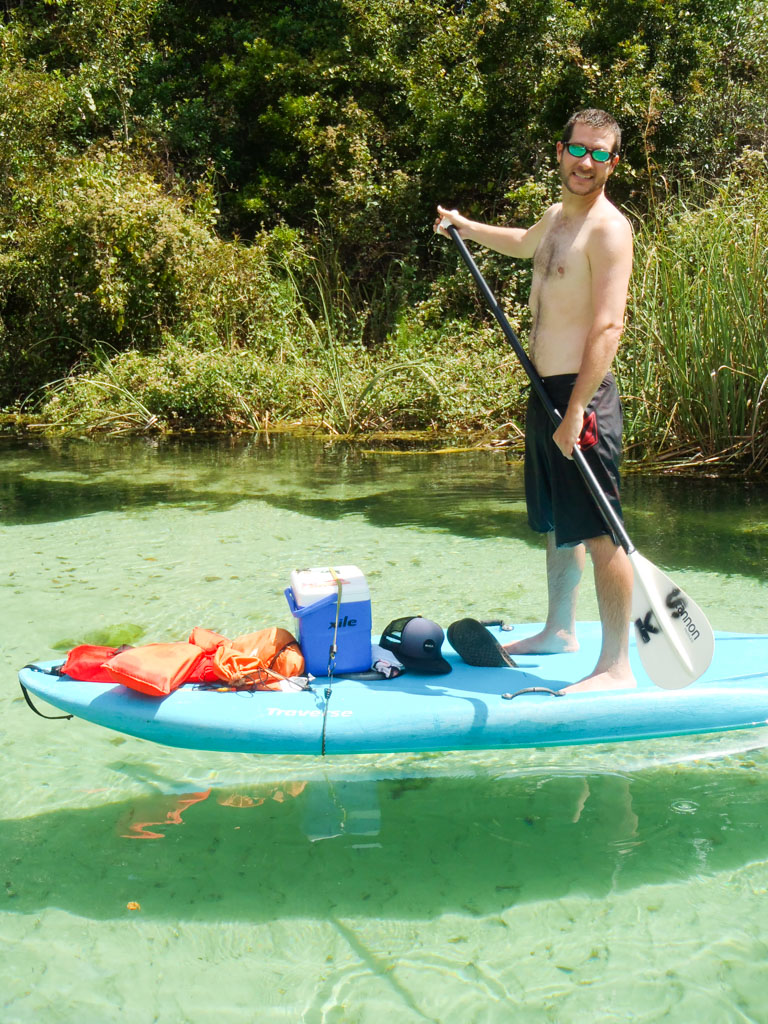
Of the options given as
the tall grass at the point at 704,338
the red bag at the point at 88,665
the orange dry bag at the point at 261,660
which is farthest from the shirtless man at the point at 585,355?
the tall grass at the point at 704,338

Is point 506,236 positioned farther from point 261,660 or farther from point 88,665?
point 88,665

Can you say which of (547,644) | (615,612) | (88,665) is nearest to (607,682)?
(615,612)

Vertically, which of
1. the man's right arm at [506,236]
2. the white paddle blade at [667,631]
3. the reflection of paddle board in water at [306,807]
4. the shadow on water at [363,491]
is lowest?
the reflection of paddle board in water at [306,807]

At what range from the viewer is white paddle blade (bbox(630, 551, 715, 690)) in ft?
8.34

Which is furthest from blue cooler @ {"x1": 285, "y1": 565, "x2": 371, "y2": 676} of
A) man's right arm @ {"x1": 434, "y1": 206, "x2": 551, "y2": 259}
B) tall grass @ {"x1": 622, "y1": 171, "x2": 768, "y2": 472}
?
tall grass @ {"x1": 622, "y1": 171, "x2": 768, "y2": 472}

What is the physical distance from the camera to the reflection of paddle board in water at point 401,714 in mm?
2451

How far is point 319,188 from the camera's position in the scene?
1352 cm

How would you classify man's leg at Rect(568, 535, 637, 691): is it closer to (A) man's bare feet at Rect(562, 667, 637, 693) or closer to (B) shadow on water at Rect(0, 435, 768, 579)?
(A) man's bare feet at Rect(562, 667, 637, 693)

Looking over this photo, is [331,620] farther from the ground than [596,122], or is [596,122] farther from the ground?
[596,122]

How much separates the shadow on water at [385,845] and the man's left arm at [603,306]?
39.7 inches

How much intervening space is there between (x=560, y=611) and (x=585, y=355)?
0.81 m

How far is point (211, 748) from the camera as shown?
2.47 metres

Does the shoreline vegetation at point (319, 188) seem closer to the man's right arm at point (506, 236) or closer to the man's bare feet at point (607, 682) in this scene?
the man's right arm at point (506, 236)

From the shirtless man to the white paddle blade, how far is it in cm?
7
